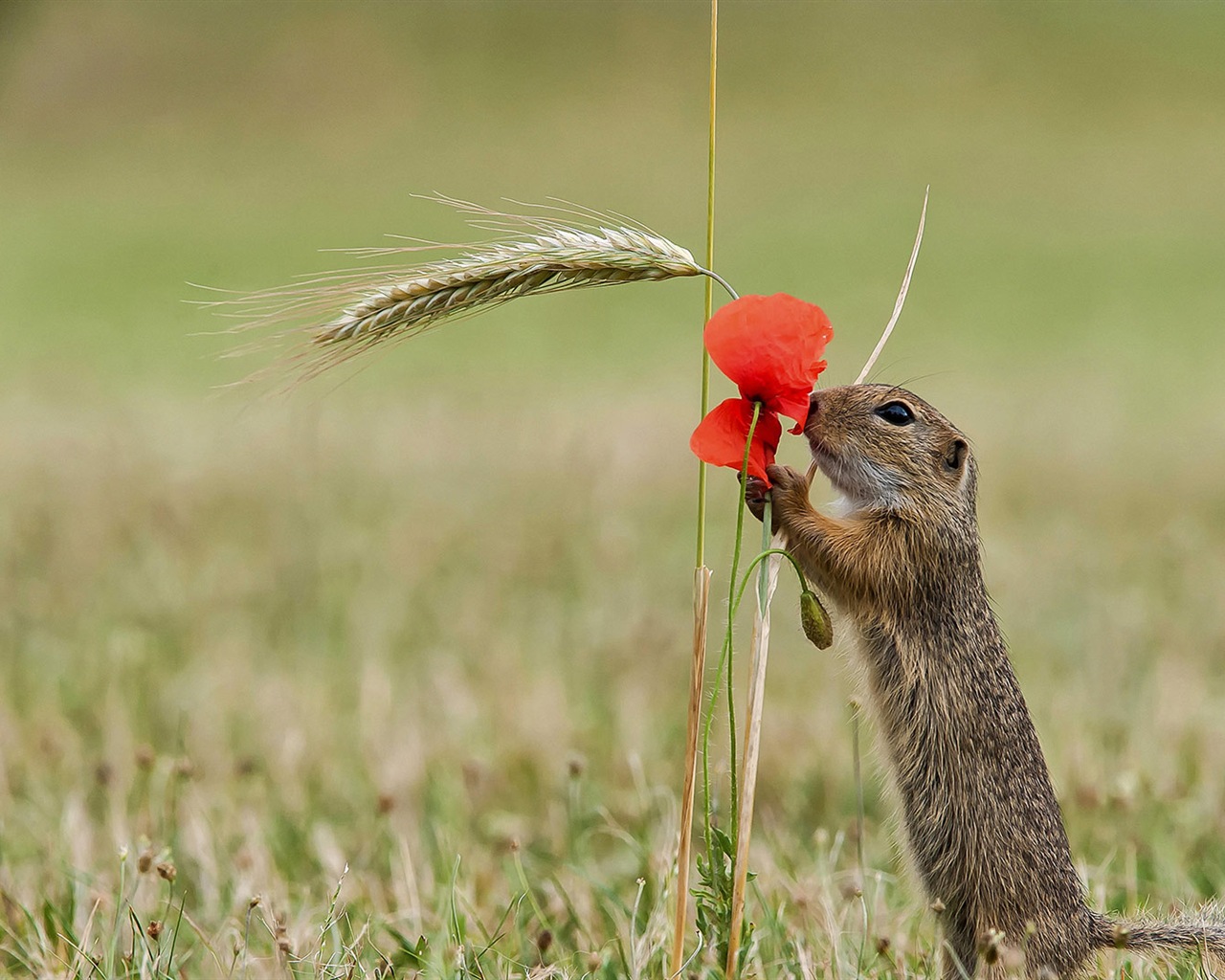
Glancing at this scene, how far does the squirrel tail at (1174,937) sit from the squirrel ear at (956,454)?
1089mm

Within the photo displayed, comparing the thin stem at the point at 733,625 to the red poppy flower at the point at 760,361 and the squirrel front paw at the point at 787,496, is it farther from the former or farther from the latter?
the squirrel front paw at the point at 787,496

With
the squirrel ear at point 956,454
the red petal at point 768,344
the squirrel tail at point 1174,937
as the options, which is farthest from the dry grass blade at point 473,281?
the squirrel tail at point 1174,937

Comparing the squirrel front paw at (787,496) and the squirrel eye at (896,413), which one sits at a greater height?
the squirrel eye at (896,413)

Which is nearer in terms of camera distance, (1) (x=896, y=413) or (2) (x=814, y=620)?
(2) (x=814, y=620)

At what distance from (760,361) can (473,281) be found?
0.55 meters

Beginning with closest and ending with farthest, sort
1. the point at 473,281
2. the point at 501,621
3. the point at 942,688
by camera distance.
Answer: the point at 473,281
the point at 942,688
the point at 501,621

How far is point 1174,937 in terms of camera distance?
3.11m

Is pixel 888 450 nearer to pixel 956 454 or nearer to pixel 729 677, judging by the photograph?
pixel 956 454

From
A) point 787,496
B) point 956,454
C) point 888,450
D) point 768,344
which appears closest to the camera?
point 768,344

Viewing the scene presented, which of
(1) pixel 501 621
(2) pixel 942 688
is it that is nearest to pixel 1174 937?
(2) pixel 942 688

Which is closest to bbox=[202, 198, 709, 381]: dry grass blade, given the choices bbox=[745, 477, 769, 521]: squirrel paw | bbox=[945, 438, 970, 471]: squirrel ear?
bbox=[745, 477, 769, 521]: squirrel paw

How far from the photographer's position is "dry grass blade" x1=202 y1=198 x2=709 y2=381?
2520 mm

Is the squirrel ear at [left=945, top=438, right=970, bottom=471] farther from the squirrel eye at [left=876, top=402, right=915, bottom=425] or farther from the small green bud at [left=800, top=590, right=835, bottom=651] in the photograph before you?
the small green bud at [left=800, top=590, right=835, bottom=651]

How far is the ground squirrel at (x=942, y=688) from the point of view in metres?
3.12
